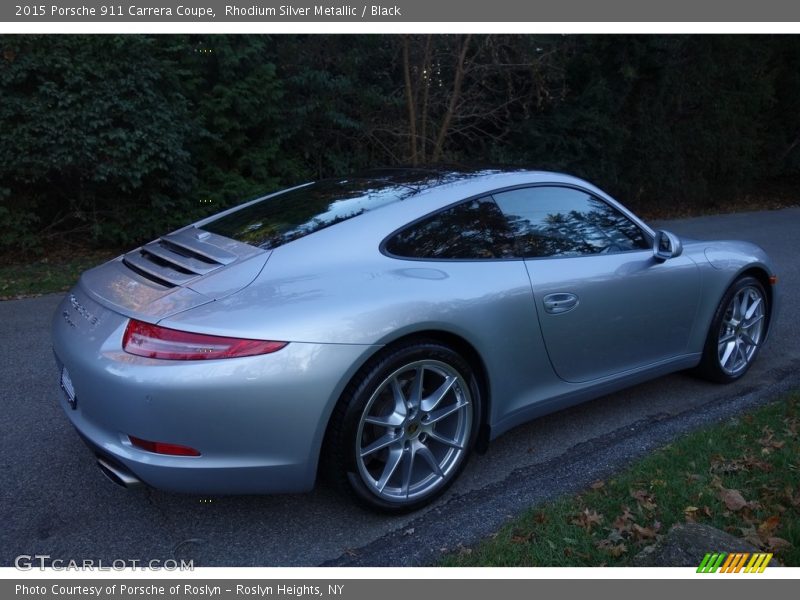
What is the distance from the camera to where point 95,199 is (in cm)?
833

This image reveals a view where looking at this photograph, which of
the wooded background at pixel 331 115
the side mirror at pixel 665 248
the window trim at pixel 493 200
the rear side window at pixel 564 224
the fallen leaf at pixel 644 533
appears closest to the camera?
the fallen leaf at pixel 644 533

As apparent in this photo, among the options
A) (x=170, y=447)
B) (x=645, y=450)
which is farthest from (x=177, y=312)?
(x=645, y=450)

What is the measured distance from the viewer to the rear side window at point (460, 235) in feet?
10.3

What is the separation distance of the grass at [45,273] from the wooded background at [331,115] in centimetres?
29

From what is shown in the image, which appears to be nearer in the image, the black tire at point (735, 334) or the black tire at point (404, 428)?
the black tire at point (404, 428)

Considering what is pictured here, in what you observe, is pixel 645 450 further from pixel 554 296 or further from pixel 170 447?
pixel 170 447

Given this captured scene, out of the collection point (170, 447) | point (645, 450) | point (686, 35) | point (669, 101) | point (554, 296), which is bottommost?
point (645, 450)

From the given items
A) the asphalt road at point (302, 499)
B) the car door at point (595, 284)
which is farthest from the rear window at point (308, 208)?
the asphalt road at point (302, 499)

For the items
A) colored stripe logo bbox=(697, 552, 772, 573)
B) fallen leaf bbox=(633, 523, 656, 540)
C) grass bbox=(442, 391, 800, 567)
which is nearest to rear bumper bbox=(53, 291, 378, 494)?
grass bbox=(442, 391, 800, 567)

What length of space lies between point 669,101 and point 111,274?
43.0 ft

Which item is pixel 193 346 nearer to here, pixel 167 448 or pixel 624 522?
pixel 167 448

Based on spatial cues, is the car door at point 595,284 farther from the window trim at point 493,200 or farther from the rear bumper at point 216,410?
the rear bumper at point 216,410

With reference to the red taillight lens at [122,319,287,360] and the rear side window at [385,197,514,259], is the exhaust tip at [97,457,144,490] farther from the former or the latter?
the rear side window at [385,197,514,259]

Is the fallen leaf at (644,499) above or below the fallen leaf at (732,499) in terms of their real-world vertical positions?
below
